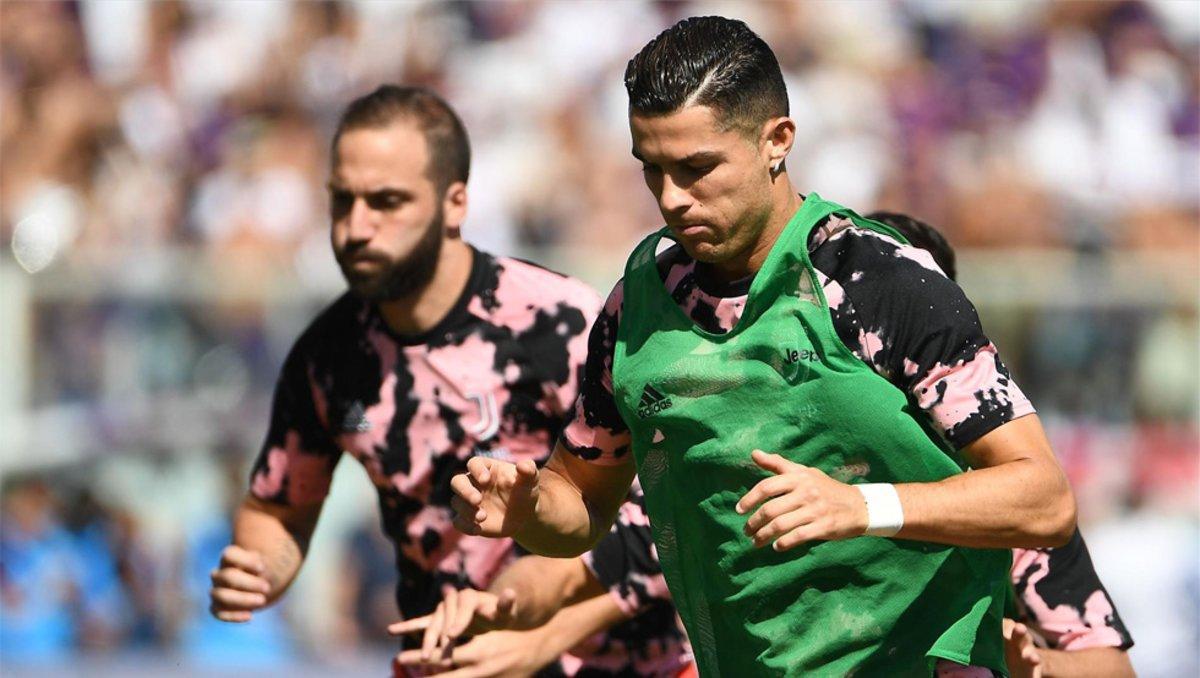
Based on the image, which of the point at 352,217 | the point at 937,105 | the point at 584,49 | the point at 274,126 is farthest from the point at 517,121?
the point at 352,217

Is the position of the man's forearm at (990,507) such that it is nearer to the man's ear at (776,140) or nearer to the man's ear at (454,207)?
the man's ear at (776,140)

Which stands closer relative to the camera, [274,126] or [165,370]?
[165,370]

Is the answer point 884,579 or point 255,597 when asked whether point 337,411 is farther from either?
point 884,579

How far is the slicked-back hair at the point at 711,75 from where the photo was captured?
11.3 ft

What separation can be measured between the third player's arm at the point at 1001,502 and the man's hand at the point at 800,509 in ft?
0.43

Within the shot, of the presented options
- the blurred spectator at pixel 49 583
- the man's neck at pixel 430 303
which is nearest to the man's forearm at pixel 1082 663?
the man's neck at pixel 430 303

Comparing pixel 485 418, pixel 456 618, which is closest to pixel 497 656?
pixel 456 618

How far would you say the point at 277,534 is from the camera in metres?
5.25

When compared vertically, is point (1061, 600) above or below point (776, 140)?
below

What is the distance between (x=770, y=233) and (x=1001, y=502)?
73 centimetres

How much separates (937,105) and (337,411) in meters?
6.02

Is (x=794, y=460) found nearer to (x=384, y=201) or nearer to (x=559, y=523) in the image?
(x=559, y=523)

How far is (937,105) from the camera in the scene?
1030 centimetres

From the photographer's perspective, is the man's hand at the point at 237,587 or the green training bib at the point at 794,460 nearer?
the green training bib at the point at 794,460
